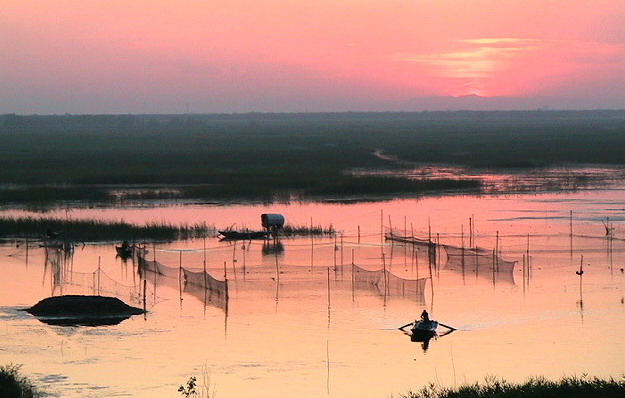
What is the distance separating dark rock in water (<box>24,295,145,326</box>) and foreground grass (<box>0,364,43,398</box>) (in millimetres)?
4936

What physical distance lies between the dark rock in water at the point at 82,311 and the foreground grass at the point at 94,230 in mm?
11210

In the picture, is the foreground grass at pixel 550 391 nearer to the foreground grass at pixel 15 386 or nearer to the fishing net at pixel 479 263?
the foreground grass at pixel 15 386

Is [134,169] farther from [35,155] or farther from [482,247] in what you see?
[482,247]

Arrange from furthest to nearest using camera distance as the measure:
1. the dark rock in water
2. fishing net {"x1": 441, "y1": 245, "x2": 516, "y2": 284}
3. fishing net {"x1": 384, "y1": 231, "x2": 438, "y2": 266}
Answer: fishing net {"x1": 384, "y1": 231, "x2": 438, "y2": 266} → fishing net {"x1": 441, "y1": 245, "x2": 516, "y2": 284} → the dark rock in water

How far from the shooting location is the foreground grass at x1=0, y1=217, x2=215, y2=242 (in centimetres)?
3531

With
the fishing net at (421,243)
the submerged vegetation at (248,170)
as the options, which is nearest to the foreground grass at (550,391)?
the fishing net at (421,243)

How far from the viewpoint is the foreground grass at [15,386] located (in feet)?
52.1

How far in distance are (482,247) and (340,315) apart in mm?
10721

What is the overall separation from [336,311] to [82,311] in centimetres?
545

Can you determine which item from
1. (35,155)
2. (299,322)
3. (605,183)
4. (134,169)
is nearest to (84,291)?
(299,322)

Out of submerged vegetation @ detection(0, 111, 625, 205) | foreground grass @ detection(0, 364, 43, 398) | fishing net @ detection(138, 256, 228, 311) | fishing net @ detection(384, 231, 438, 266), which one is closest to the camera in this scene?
foreground grass @ detection(0, 364, 43, 398)

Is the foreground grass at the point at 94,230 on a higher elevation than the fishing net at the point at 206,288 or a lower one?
higher

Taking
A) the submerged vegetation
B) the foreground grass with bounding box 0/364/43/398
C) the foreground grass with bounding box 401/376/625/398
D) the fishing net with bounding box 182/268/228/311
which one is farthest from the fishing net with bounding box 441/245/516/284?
the submerged vegetation

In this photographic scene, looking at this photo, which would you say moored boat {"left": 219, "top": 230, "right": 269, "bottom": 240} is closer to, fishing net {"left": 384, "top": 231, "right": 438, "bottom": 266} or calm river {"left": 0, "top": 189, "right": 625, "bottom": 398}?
calm river {"left": 0, "top": 189, "right": 625, "bottom": 398}
